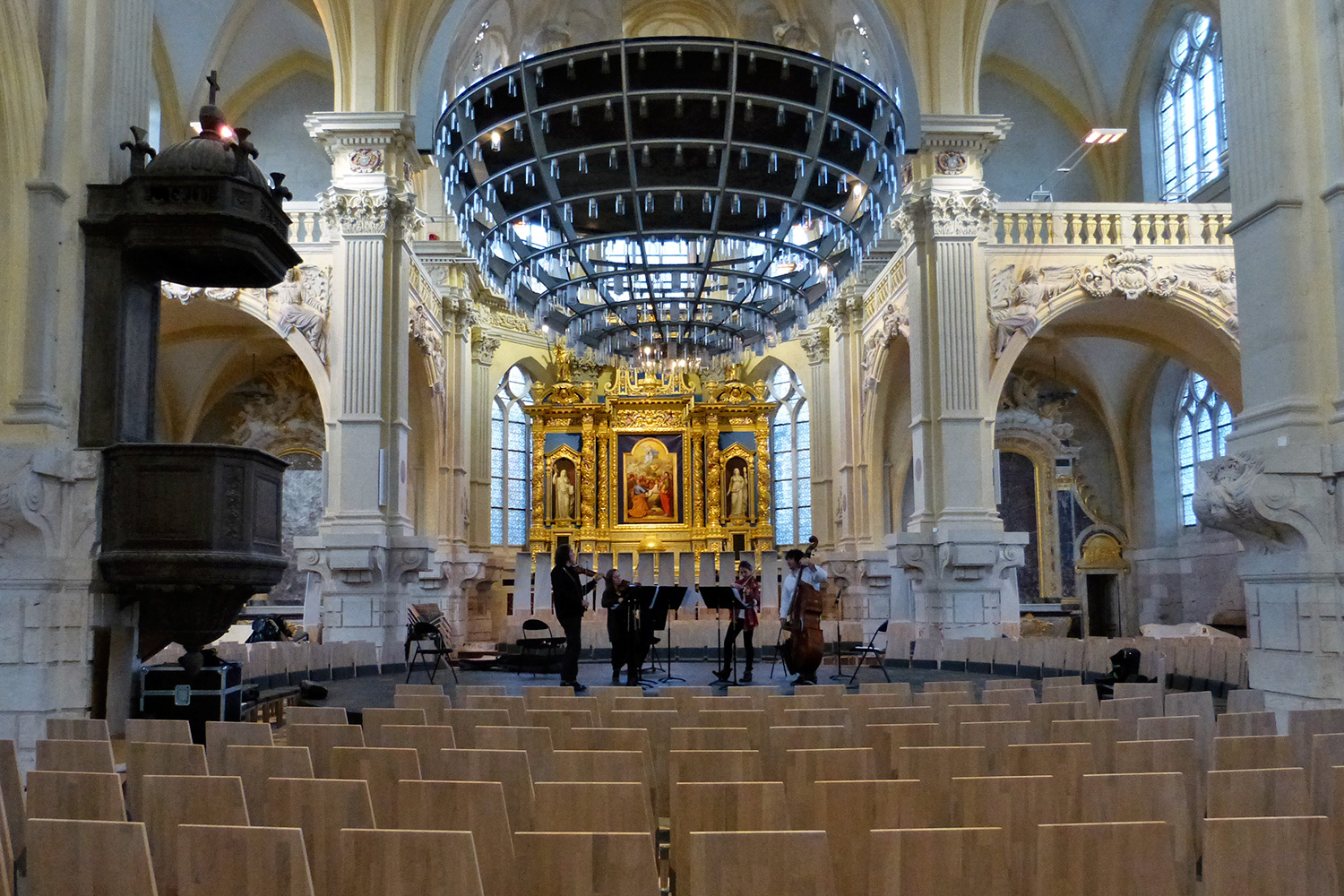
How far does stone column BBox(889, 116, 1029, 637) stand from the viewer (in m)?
14.9

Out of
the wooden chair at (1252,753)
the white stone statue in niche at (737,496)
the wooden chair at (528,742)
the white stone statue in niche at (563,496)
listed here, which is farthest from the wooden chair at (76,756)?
the white stone statue in niche at (737,496)

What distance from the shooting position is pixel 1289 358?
7426 mm

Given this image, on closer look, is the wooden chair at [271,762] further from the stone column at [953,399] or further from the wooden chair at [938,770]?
the stone column at [953,399]

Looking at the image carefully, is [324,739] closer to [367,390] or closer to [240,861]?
[240,861]

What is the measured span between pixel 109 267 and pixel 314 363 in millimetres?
8341

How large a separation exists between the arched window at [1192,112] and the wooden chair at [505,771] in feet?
57.5

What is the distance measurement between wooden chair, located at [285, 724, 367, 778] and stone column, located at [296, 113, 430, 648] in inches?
377

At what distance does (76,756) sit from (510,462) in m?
21.9

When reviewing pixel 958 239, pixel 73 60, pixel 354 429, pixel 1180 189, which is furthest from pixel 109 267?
pixel 1180 189

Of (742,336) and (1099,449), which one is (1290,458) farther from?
(1099,449)

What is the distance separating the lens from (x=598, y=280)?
13.2 m

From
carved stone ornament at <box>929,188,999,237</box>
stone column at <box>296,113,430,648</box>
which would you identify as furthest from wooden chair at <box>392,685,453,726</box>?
carved stone ornament at <box>929,188,999,237</box>

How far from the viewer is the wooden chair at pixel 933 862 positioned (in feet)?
9.26

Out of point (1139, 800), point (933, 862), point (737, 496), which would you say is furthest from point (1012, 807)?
point (737, 496)
